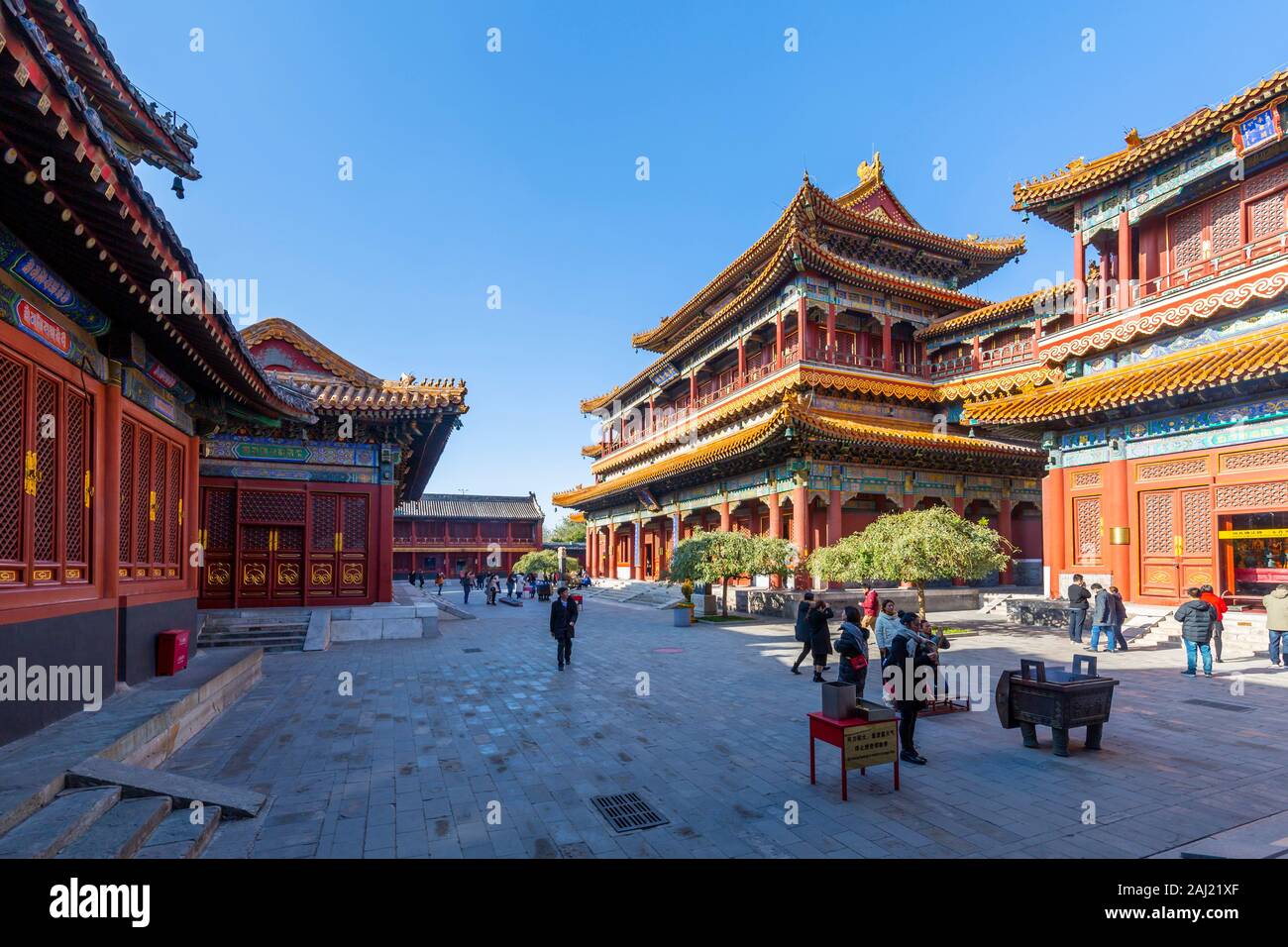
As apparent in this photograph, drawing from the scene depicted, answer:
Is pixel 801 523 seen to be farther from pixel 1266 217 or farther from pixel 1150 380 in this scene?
pixel 1266 217

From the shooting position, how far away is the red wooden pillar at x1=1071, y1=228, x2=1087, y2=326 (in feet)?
55.9

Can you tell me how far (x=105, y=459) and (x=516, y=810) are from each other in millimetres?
6670

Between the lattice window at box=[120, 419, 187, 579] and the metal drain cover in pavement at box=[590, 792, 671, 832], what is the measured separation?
284 inches

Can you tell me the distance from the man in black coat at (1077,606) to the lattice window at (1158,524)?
6.71 feet

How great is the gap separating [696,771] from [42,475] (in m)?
7.22

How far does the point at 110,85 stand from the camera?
9.21 meters

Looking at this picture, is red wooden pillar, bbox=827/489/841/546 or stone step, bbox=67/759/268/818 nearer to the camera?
stone step, bbox=67/759/268/818

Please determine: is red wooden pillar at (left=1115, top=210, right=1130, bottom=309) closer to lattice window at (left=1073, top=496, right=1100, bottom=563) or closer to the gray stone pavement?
lattice window at (left=1073, top=496, right=1100, bottom=563)

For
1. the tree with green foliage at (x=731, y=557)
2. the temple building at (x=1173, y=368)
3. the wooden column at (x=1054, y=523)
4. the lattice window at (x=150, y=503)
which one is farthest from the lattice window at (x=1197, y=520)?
the lattice window at (x=150, y=503)

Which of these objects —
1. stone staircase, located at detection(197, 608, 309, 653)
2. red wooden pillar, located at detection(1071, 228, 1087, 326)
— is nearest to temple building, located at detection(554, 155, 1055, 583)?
red wooden pillar, located at detection(1071, 228, 1087, 326)

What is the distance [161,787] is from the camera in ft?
16.6

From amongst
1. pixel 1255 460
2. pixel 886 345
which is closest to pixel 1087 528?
pixel 1255 460
